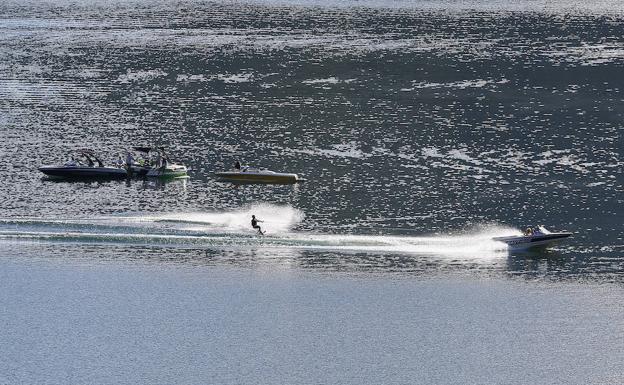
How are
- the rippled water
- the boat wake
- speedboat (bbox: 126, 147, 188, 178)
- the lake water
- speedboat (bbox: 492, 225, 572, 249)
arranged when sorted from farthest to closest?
speedboat (bbox: 126, 147, 188, 178)
the rippled water
the boat wake
speedboat (bbox: 492, 225, 572, 249)
the lake water

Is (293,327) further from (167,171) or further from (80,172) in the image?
(80,172)

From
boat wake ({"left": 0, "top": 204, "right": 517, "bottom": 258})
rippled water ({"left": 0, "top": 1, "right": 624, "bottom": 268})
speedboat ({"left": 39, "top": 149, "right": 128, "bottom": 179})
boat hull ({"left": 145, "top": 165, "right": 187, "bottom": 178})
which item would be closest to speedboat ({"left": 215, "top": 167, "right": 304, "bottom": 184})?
rippled water ({"left": 0, "top": 1, "right": 624, "bottom": 268})

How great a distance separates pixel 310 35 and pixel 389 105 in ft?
177

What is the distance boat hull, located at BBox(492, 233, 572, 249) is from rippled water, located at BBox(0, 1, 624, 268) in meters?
1.40

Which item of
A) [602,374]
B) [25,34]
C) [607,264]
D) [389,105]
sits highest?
[25,34]

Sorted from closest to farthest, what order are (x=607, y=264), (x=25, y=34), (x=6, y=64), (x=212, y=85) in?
(x=607, y=264) → (x=212, y=85) → (x=6, y=64) → (x=25, y=34)

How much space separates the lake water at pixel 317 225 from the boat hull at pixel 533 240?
76cm

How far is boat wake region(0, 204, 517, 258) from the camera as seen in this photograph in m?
74.3

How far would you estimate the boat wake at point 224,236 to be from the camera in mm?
74312

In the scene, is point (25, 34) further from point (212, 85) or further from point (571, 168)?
point (571, 168)

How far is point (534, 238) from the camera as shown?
73438 mm

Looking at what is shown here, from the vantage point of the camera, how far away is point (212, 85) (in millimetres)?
128500

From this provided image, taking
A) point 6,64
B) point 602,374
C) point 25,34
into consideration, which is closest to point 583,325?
point 602,374

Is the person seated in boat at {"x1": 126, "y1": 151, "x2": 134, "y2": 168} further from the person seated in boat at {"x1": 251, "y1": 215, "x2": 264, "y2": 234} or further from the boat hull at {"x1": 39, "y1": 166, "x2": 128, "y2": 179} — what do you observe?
the person seated in boat at {"x1": 251, "y1": 215, "x2": 264, "y2": 234}
